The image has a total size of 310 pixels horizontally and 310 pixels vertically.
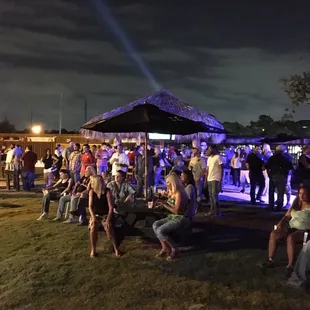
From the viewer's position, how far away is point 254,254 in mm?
6906

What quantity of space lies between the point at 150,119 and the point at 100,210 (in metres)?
2.52

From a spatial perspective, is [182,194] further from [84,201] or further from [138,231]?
[84,201]

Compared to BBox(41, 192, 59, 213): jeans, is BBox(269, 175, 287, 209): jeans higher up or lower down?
higher up

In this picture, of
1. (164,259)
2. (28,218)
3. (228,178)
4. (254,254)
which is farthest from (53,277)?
(228,178)

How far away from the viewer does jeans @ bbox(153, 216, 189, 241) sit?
22.1ft

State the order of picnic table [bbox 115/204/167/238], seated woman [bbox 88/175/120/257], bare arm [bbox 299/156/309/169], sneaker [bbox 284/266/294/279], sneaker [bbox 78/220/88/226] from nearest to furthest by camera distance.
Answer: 1. sneaker [bbox 284/266/294/279]
2. seated woman [bbox 88/175/120/257]
3. picnic table [bbox 115/204/167/238]
4. sneaker [bbox 78/220/88/226]
5. bare arm [bbox 299/156/309/169]

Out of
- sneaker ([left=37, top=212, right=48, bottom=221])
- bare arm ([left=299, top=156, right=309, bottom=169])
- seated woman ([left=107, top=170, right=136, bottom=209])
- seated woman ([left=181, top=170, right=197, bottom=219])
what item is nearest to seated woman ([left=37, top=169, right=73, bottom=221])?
sneaker ([left=37, top=212, right=48, bottom=221])

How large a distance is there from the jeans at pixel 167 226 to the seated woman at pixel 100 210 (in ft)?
2.39

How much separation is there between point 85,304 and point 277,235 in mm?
2865

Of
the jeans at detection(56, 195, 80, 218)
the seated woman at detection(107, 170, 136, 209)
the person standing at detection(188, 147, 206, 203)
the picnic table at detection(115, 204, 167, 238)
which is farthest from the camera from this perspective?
the person standing at detection(188, 147, 206, 203)

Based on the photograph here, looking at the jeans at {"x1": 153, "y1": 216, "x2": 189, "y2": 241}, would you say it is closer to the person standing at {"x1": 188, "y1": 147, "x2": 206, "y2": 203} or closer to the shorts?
the shorts

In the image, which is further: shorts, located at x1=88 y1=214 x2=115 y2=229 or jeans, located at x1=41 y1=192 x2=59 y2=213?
jeans, located at x1=41 y1=192 x2=59 y2=213

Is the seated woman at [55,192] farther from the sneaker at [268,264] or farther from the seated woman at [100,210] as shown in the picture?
the sneaker at [268,264]

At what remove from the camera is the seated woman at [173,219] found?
6.75m
